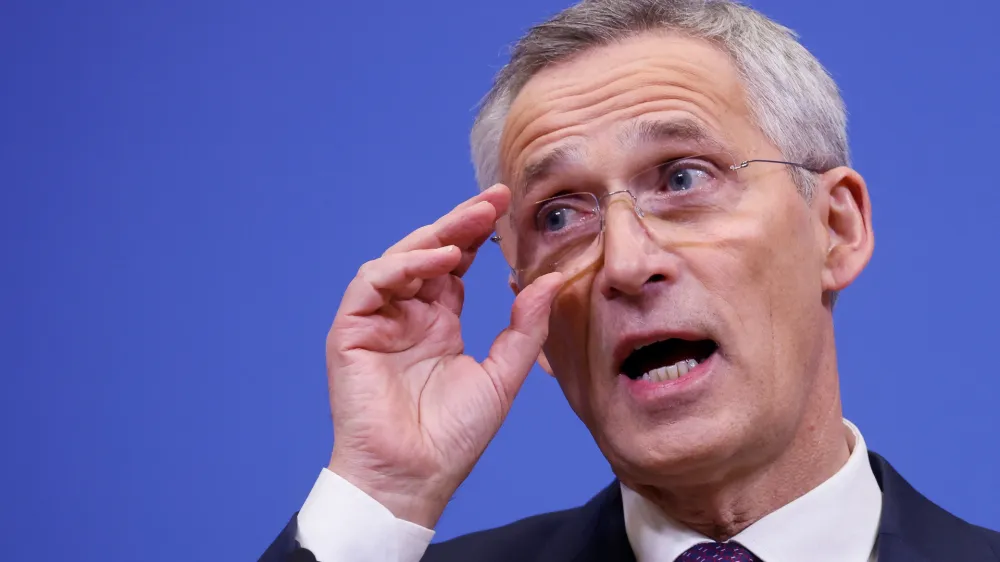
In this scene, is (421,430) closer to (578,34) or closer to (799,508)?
(799,508)

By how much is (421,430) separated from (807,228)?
786 millimetres

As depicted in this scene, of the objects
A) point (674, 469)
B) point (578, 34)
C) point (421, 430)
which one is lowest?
point (674, 469)

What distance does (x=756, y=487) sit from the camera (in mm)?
1906

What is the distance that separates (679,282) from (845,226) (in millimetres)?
437

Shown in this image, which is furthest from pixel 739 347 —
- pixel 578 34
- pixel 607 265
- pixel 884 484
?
pixel 578 34

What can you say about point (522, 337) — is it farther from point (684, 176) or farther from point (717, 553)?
point (717, 553)

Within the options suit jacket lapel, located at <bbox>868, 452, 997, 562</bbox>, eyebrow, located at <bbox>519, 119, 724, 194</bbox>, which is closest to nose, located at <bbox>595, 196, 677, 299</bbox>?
eyebrow, located at <bbox>519, 119, 724, 194</bbox>

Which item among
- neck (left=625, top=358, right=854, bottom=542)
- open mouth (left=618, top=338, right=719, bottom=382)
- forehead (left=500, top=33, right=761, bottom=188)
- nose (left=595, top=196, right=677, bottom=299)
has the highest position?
forehead (left=500, top=33, right=761, bottom=188)

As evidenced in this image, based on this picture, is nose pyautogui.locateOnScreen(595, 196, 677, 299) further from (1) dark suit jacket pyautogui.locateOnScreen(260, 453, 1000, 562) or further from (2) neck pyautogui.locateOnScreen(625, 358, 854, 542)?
(1) dark suit jacket pyautogui.locateOnScreen(260, 453, 1000, 562)

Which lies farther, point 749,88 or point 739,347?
point 749,88

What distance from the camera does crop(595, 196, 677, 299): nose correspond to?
71.4 inches

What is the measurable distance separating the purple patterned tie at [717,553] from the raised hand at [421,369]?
0.41 m

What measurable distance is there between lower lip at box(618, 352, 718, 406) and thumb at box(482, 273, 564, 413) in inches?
8.5

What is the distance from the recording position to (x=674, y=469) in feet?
5.95
